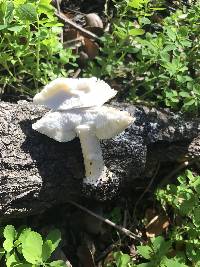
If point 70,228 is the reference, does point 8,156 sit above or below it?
above

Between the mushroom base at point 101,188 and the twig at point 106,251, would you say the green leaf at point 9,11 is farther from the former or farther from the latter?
the twig at point 106,251

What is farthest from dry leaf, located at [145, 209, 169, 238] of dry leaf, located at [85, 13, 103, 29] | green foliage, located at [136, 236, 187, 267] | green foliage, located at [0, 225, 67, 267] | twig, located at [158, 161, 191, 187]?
dry leaf, located at [85, 13, 103, 29]

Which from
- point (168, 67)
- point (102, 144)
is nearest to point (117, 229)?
point (102, 144)

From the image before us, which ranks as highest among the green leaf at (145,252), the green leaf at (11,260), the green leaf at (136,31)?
the green leaf at (136,31)

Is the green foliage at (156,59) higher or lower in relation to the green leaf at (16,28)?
lower

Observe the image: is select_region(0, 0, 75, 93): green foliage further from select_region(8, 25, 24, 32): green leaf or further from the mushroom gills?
the mushroom gills

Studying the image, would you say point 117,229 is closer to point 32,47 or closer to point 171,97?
point 171,97

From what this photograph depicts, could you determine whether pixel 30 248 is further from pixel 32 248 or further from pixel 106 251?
pixel 106 251

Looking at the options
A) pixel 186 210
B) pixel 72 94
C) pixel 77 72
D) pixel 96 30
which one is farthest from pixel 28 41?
pixel 186 210

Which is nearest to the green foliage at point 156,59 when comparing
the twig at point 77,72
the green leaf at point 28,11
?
the twig at point 77,72
